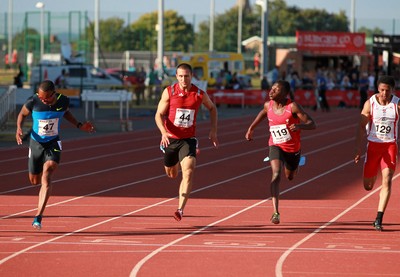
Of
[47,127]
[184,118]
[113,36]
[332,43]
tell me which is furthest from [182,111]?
[113,36]

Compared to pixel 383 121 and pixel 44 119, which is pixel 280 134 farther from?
pixel 44 119

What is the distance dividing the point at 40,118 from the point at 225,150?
1376 cm

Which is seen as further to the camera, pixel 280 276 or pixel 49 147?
pixel 49 147

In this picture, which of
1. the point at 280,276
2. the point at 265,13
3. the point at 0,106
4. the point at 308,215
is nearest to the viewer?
the point at 280,276

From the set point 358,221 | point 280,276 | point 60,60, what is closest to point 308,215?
point 358,221

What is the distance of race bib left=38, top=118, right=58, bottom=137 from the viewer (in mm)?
13438

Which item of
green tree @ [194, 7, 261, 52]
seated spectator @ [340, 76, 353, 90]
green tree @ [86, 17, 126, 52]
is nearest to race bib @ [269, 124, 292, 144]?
seated spectator @ [340, 76, 353, 90]

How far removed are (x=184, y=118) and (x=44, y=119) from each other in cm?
164

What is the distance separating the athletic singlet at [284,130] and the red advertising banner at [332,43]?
166 feet

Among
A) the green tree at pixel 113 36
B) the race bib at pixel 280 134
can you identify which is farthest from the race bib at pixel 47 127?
the green tree at pixel 113 36

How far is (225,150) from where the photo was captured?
26953 mm

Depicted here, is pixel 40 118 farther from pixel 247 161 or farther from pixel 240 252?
pixel 247 161

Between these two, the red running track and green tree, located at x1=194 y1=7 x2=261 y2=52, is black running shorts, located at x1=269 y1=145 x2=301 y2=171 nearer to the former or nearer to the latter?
the red running track

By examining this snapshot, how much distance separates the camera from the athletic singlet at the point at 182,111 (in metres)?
13.5
